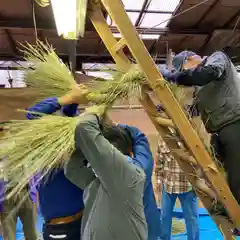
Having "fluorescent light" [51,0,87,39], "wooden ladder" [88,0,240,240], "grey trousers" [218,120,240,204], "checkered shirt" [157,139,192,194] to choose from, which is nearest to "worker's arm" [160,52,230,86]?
"wooden ladder" [88,0,240,240]

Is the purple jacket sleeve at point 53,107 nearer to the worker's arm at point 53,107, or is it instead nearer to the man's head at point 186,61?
the worker's arm at point 53,107

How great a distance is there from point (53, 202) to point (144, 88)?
0.64 m

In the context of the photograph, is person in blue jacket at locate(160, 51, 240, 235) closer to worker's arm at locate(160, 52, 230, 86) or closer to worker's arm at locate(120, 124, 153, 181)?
worker's arm at locate(160, 52, 230, 86)

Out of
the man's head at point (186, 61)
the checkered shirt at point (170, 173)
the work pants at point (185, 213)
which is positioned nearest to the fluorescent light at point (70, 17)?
the man's head at point (186, 61)

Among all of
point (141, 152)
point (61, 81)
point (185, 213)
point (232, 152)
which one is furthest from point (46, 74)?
point (185, 213)

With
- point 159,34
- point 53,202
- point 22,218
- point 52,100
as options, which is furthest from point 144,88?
point 159,34

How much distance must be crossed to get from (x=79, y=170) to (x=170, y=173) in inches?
79.9

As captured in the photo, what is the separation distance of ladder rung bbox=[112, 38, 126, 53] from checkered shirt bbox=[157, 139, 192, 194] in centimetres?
162

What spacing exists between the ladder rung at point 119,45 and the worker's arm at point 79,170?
18.1 inches

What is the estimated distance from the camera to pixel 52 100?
160 cm

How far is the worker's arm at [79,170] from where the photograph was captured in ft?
4.26

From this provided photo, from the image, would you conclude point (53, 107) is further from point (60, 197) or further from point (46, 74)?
point (60, 197)

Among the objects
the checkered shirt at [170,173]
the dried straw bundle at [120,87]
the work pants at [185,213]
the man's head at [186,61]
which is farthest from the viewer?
the checkered shirt at [170,173]

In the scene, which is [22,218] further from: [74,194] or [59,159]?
[59,159]
